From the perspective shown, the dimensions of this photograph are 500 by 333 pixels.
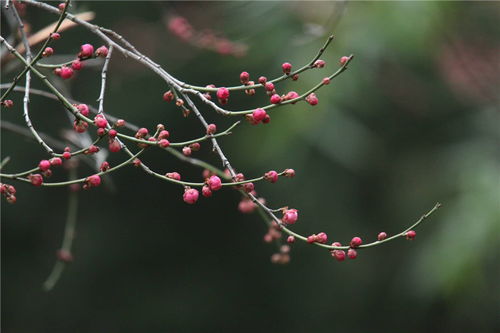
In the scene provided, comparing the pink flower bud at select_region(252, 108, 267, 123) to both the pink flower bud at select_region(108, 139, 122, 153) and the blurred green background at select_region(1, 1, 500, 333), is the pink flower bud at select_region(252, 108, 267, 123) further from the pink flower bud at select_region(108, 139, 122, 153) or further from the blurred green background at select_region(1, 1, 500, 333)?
the blurred green background at select_region(1, 1, 500, 333)

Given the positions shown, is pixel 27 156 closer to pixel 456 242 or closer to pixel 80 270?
pixel 80 270

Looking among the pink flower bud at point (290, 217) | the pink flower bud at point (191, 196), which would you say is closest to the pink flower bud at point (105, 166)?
the pink flower bud at point (191, 196)

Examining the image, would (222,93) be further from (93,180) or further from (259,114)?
(93,180)

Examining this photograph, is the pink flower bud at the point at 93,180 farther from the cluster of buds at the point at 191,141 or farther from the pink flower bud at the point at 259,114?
the pink flower bud at the point at 259,114

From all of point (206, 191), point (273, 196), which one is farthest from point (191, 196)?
point (273, 196)

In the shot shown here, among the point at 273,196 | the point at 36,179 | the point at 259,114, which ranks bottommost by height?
the point at 36,179

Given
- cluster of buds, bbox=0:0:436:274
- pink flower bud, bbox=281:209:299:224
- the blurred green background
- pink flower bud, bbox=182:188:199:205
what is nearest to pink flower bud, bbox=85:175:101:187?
cluster of buds, bbox=0:0:436:274

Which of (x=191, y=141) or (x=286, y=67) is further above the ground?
(x=286, y=67)

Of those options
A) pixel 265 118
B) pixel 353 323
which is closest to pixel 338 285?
pixel 353 323

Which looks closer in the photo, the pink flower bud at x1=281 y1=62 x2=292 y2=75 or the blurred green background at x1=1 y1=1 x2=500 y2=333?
the pink flower bud at x1=281 y1=62 x2=292 y2=75
